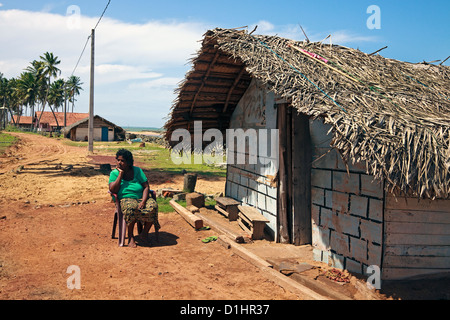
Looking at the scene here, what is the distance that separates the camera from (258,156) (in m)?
7.21

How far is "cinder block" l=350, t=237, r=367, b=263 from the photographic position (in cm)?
445

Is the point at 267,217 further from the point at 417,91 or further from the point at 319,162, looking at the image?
the point at 417,91

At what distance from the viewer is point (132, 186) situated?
19.1 feet

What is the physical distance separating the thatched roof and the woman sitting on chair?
2.75m

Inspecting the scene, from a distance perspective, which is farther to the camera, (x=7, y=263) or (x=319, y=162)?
(x=319, y=162)

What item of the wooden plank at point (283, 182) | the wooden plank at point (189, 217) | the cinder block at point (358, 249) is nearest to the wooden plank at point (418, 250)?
the cinder block at point (358, 249)

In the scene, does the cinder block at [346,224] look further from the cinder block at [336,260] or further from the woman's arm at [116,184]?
the woman's arm at [116,184]

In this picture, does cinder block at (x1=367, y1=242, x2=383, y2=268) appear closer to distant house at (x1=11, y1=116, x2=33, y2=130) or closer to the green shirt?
the green shirt

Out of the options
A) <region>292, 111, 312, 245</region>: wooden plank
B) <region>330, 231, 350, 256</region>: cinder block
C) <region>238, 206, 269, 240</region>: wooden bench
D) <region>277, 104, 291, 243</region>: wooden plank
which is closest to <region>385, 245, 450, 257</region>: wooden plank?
<region>330, 231, 350, 256</region>: cinder block

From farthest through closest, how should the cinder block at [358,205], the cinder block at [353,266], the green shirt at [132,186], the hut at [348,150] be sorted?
the green shirt at [132,186] < the cinder block at [353,266] < the cinder block at [358,205] < the hut at [348,150]

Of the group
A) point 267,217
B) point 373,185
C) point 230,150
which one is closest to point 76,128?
point 230,150

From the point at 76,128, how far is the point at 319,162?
4057 centimetres

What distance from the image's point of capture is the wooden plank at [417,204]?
163 inches

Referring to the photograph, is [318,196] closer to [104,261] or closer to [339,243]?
[339,243]
